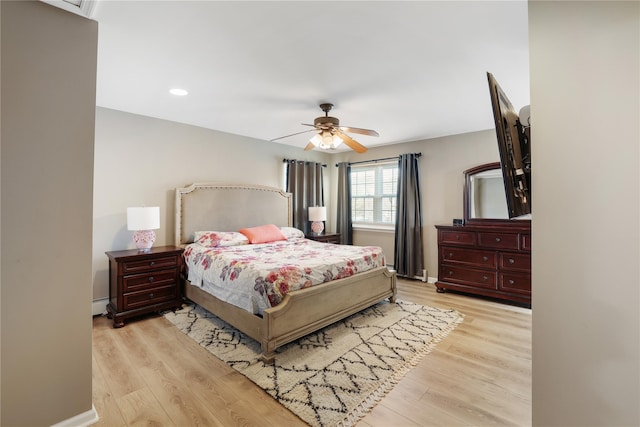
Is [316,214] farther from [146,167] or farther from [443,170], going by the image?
[146,167]

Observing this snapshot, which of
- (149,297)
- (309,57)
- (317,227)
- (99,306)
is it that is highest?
(309,57)

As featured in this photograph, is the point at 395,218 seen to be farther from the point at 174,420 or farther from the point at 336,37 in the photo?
the point at 174,420

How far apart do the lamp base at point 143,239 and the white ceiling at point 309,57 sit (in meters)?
1.46

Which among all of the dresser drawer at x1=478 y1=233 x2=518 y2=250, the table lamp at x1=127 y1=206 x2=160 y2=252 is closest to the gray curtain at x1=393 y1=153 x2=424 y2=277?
the dresser drawer at x1=478 y1=233 x2=518 y2=250

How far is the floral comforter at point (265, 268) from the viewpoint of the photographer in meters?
2.44

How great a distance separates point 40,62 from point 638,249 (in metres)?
2.62

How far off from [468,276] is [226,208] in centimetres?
362

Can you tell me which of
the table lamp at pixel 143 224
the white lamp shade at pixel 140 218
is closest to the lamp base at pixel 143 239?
the table lamp at pixel 143 224

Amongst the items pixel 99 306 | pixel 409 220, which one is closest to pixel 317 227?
pixel 409 220

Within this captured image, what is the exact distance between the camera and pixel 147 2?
1.64 metres

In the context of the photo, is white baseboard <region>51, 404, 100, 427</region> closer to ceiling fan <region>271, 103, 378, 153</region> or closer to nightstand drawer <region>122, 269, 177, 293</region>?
nightstand drawer <region>122, 269, 177, 293</region>

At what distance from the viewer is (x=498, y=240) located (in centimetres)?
375

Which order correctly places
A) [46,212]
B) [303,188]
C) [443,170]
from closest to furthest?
1. [46,212]
2. [443,170]
3. [303,188]

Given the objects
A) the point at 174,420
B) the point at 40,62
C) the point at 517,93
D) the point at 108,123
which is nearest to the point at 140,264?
the point at 108,123
